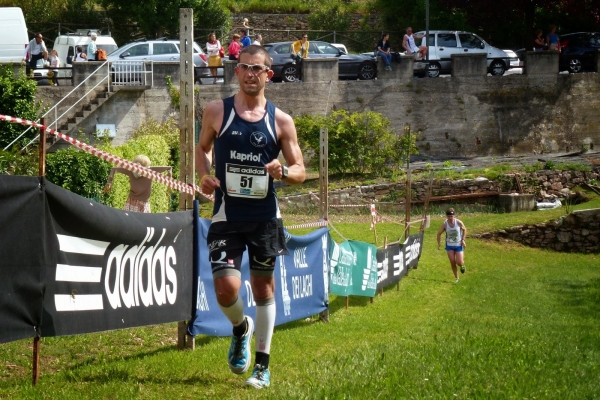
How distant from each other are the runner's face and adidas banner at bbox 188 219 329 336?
5.95 feet

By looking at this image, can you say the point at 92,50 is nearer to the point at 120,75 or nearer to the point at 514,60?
the point at 120,75

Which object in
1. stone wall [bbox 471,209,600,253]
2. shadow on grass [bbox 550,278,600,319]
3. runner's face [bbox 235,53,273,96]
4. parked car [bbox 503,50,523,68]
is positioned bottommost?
stone wall [bbox 471,209,600,253]

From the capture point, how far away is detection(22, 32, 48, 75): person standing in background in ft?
112

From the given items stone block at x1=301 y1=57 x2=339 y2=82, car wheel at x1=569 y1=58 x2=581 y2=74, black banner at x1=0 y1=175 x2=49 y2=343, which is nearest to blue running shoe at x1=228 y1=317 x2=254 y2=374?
black banner at x1=0 y1=175 x2=49 y2=343

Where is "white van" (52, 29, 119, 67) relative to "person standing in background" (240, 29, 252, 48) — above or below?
below

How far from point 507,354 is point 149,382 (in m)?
3.09

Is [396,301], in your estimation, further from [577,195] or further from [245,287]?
[577,195]

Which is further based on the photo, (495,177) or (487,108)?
(487,108)

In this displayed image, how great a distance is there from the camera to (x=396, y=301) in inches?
637

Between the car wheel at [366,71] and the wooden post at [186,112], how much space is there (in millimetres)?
31490

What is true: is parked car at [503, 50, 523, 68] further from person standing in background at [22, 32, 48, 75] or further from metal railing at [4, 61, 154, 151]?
person standing in background at [22, 32, 48, 75]

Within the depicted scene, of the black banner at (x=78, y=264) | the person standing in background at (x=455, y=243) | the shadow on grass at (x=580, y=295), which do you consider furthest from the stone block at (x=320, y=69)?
the black banner at (x=78, y=264)

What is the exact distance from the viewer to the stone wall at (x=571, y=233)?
106ft

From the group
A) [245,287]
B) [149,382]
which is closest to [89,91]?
[245,287]
